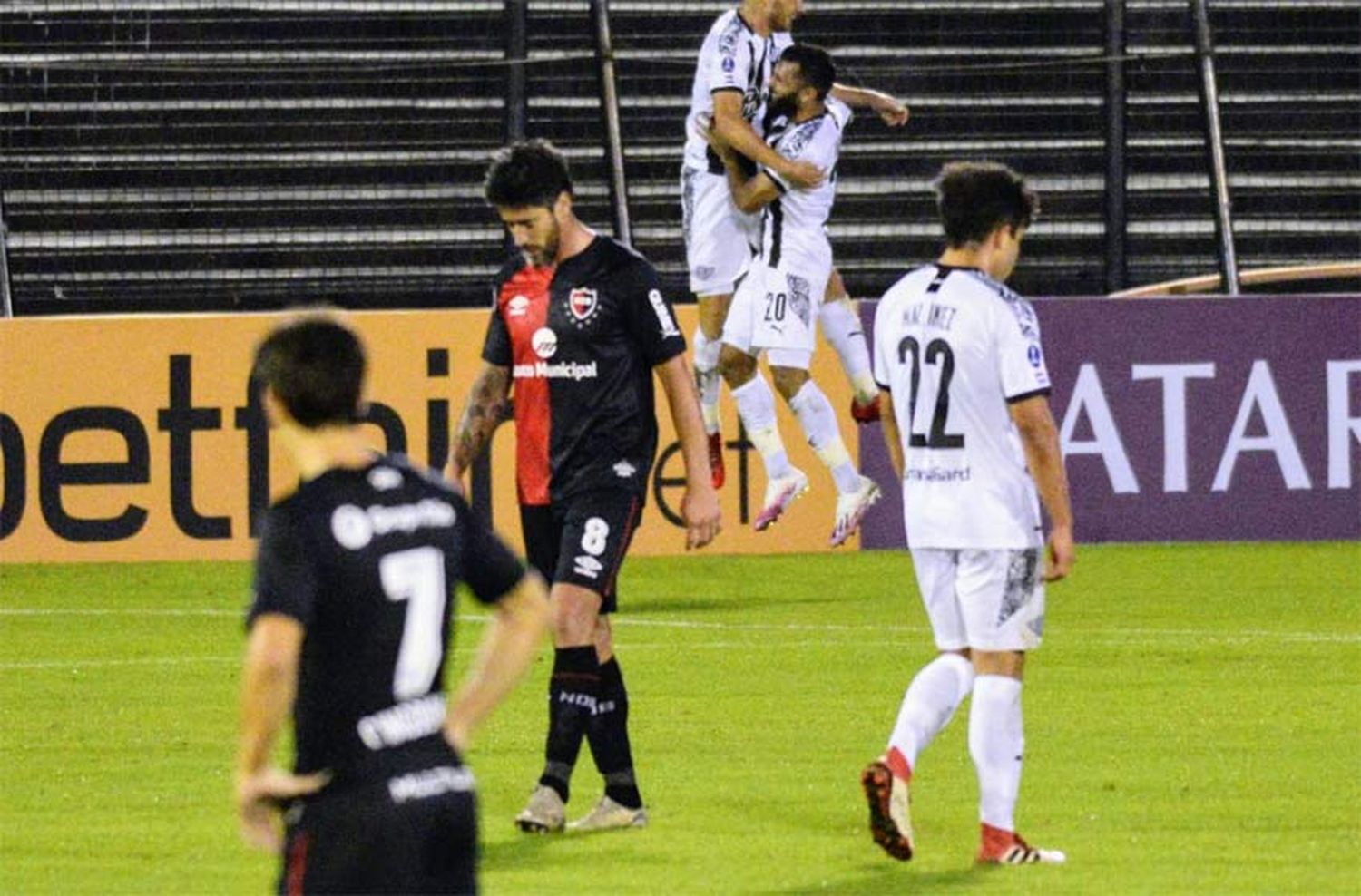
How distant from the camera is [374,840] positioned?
4.89m

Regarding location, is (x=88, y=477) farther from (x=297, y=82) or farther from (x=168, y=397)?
(x=297, y=82)

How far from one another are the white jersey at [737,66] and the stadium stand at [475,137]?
4.99 m

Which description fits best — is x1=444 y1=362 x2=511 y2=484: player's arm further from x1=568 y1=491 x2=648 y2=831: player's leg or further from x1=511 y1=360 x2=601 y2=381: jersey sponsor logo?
x1=568 y1=491 x2=648 y2=831: player's leg

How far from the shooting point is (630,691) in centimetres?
1257

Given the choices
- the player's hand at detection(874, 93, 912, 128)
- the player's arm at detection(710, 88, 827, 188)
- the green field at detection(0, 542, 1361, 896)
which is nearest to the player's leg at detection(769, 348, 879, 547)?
the green field at detection(0, 542, 1361, 896)

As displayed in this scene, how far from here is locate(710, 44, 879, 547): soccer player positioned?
1535 centimetres

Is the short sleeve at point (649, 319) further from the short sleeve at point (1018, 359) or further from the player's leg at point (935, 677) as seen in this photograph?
the short sleeve at point (1018, 359)

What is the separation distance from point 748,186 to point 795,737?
4.90m

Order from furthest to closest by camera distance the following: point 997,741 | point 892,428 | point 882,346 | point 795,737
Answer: point 795,737
point 892,428
point 882,346
point 997,741

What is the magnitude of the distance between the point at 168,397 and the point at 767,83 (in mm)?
4536

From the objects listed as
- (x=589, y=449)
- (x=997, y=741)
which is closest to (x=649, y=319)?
(x=589, y=449)

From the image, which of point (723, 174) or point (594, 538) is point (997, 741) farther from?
point (723, 174)

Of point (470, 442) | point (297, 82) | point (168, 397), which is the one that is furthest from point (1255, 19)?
point (470, 442)

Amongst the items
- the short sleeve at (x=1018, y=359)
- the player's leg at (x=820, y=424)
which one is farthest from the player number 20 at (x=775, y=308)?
the short sleeve at (x=1018, y=359)
